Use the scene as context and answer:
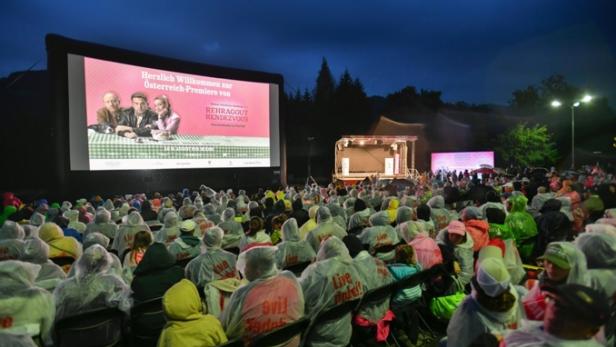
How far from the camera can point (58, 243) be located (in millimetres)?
4500

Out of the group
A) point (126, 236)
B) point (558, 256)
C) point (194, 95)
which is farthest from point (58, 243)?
point (194, 95)

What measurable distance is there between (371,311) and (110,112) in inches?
474

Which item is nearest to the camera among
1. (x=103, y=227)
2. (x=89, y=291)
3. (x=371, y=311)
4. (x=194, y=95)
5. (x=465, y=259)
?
(x=89, y=291)

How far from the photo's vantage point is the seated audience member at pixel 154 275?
2.97 m

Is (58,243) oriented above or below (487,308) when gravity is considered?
below

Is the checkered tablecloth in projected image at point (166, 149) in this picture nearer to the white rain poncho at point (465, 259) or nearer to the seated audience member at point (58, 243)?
the seated audience member at point (58, 243)

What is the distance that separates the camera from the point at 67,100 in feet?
37.6

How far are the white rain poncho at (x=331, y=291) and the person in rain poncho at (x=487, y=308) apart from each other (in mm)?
780

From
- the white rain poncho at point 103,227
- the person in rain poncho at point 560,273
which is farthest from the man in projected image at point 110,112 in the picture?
the person in rain poncho at point 560,273

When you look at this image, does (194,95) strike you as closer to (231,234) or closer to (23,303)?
(231,234)

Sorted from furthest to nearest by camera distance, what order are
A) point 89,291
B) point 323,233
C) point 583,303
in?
point 323,233 < point 89,291 < point 583,303

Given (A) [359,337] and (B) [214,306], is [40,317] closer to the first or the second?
(B) [214,306]

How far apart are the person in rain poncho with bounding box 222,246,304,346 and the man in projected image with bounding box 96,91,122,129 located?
11549 mm

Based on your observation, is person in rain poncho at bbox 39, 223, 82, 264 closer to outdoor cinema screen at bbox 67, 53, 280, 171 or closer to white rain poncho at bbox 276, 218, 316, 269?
white rain poncho at bbox 276, 218, 316, 269
